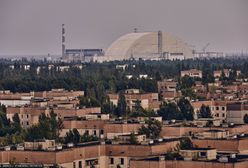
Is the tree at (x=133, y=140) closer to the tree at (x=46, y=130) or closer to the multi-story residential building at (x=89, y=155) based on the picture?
the multi-story residential building at (x=89, y=155)

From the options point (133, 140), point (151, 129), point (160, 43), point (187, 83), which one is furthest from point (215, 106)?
point (160, 43)

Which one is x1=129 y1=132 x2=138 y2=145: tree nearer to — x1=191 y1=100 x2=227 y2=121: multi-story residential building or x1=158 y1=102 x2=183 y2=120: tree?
x1=158 y1=102 x2=183 y2=120: tree

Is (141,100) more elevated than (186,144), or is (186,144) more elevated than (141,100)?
(186,144)

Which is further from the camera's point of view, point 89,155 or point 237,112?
point 237,112

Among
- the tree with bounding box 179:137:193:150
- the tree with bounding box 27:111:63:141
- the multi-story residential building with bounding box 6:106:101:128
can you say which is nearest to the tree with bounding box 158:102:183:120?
the multi-story residential building with bounding box 6:106:101:128

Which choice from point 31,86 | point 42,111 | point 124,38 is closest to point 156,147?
point 42,111

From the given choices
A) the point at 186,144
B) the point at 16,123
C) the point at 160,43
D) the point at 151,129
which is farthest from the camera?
the point at 160,43

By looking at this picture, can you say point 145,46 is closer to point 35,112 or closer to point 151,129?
point 35,112
